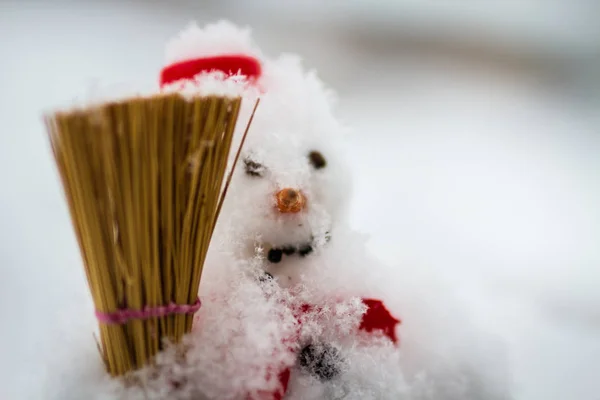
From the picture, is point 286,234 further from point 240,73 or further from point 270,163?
point 240,73

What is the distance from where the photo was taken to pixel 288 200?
539mm

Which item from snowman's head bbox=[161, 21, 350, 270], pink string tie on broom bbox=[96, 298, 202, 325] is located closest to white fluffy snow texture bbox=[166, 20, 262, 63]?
snowman's head bbox=[161, 21, 350, 270]

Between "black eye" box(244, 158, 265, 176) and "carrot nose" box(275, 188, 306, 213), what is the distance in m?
0.04

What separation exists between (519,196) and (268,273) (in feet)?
2.99

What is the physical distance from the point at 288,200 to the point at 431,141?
926 mm

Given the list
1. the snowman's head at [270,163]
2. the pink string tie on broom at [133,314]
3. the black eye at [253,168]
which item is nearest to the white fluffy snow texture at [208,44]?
the snowman's head at [270,163]

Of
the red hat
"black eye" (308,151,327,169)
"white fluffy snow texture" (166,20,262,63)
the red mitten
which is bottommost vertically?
the red mitten

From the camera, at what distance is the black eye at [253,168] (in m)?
0.56

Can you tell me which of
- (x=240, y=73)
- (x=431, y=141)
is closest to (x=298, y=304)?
(x=240, y=73)

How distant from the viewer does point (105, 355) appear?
1.60 ft

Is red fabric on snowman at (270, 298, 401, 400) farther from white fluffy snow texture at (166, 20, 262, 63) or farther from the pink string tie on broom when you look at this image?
white fluffy snow texture at (166, 20, 262, 63)

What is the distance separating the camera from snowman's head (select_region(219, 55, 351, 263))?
22.0 inches

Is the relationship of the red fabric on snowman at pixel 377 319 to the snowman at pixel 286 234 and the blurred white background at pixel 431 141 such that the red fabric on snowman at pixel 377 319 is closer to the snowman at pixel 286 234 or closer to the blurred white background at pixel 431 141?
the snowman at pixel 286 234

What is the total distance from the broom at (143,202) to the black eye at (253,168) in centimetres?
9
